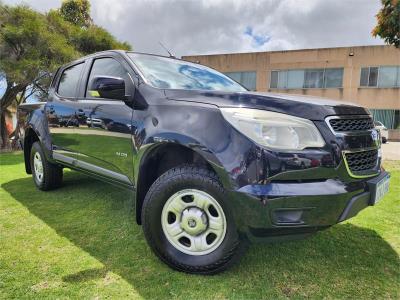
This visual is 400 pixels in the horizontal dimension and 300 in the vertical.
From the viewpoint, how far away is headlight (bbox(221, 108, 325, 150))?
83.2 inches

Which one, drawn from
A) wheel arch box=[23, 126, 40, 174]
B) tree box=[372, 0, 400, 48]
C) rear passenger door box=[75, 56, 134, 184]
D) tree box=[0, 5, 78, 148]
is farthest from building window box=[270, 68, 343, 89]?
rear passenger door box=[75, 56, 134, 184]

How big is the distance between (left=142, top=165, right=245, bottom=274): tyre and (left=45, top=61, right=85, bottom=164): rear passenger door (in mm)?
1754

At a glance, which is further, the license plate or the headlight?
the license plate

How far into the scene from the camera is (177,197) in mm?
2473

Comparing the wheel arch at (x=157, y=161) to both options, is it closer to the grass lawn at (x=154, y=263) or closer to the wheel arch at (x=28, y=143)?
the grass lawn at (x=154, y=263)

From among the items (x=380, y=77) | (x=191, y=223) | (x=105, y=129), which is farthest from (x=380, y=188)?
(x=380, y=77)

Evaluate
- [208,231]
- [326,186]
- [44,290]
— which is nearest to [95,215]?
[44,290]

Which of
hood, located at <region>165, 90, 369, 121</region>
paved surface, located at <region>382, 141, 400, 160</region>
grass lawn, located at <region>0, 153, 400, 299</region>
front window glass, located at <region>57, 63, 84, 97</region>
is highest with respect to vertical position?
front window glass, located at <region>57, 63, 84, 97</region>

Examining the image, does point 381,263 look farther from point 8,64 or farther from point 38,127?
point 8,64

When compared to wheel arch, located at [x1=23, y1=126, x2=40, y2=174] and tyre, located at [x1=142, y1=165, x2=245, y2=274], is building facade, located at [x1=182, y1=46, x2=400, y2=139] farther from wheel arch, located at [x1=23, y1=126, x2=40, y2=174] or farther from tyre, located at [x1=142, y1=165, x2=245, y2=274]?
tyre, located at [x1=142, y1=165, x2=245, y2=274]

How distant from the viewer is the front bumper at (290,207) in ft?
6.74

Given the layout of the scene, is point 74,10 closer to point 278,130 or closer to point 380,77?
point 380,77

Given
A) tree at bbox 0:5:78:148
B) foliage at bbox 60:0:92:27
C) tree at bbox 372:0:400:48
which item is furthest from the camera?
foliage at bbox 60:0:92:27

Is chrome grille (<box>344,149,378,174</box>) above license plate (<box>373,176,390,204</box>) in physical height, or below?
above
